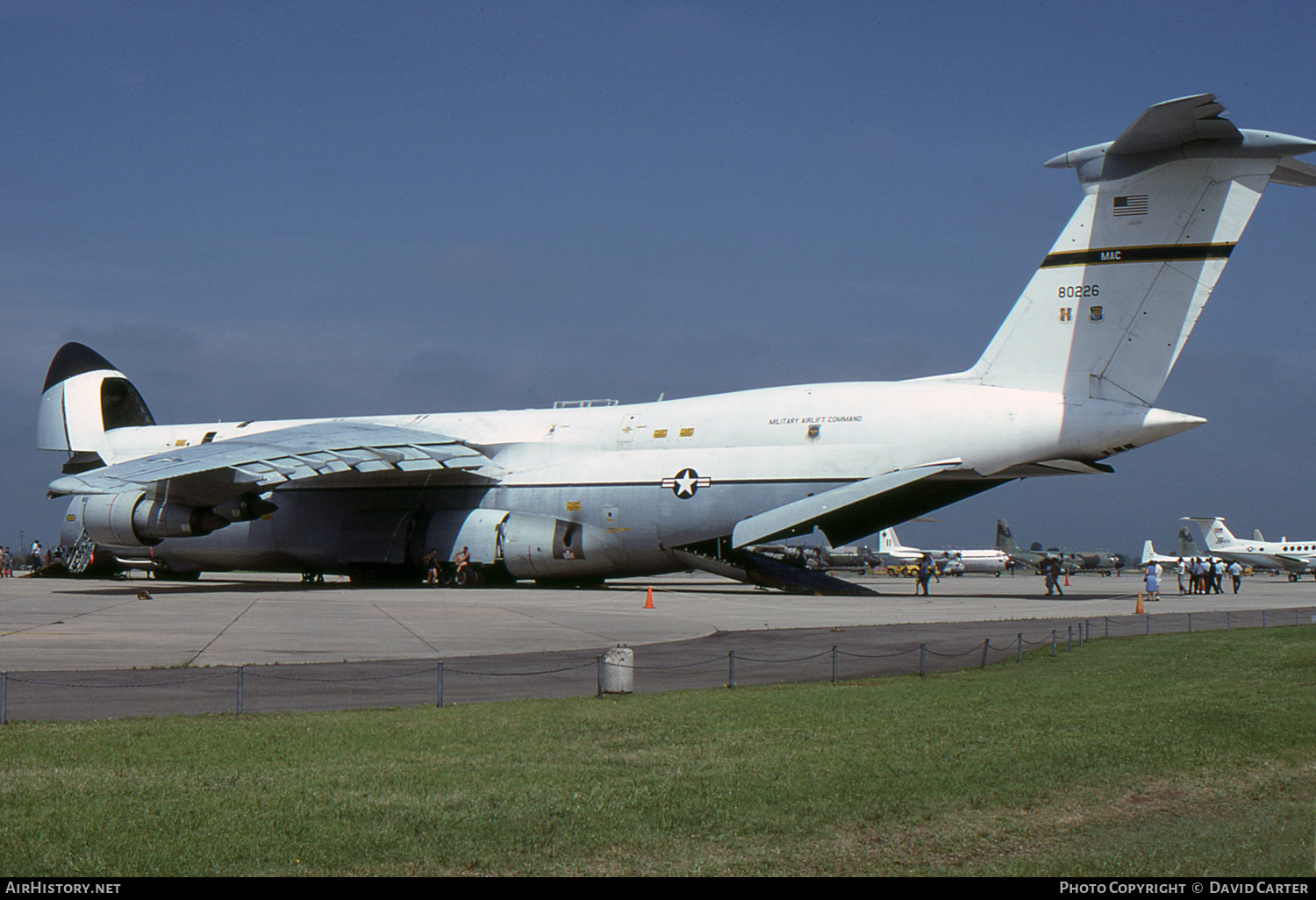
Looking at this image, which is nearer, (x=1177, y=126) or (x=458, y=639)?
(x=458, y=639)

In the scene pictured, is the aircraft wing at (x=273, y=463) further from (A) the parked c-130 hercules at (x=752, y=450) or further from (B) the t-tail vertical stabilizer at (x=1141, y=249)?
(B) the t-tail vertical stabilizer at (x=1141, y=249)

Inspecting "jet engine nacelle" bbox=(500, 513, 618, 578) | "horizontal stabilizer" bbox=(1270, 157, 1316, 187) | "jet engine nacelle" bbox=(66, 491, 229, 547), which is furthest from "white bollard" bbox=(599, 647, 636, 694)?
"jet engine nacelle" bbox=(66, 491, 229, 547)

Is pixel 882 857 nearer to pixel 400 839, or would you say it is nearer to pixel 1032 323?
pixel 400 839

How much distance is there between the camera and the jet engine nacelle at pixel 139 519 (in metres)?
28.0

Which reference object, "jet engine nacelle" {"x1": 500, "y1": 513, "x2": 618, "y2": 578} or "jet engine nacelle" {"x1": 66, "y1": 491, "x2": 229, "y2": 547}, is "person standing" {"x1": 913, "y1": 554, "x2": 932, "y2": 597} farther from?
"jet engine nacelle" {"x1": 66, "y1": 491, "x2": 229, "y2": 547}

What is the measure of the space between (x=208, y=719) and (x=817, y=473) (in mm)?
18749

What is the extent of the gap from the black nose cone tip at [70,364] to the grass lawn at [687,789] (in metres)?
32.6

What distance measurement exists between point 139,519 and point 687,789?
24747 mm

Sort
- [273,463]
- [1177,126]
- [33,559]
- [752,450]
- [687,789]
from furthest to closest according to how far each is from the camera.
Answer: [33,559]
[752,450]
[273,463]
[1177,126]
[687,789]

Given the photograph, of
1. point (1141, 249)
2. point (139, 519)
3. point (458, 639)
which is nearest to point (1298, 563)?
point (1141, 249)

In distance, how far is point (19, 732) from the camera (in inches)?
354

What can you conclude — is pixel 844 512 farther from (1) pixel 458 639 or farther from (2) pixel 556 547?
(1) pixel 458 639

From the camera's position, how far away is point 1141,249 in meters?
23.8

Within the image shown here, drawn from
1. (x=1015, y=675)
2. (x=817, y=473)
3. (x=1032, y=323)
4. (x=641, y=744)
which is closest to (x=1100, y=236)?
(x=1032, y=323)
